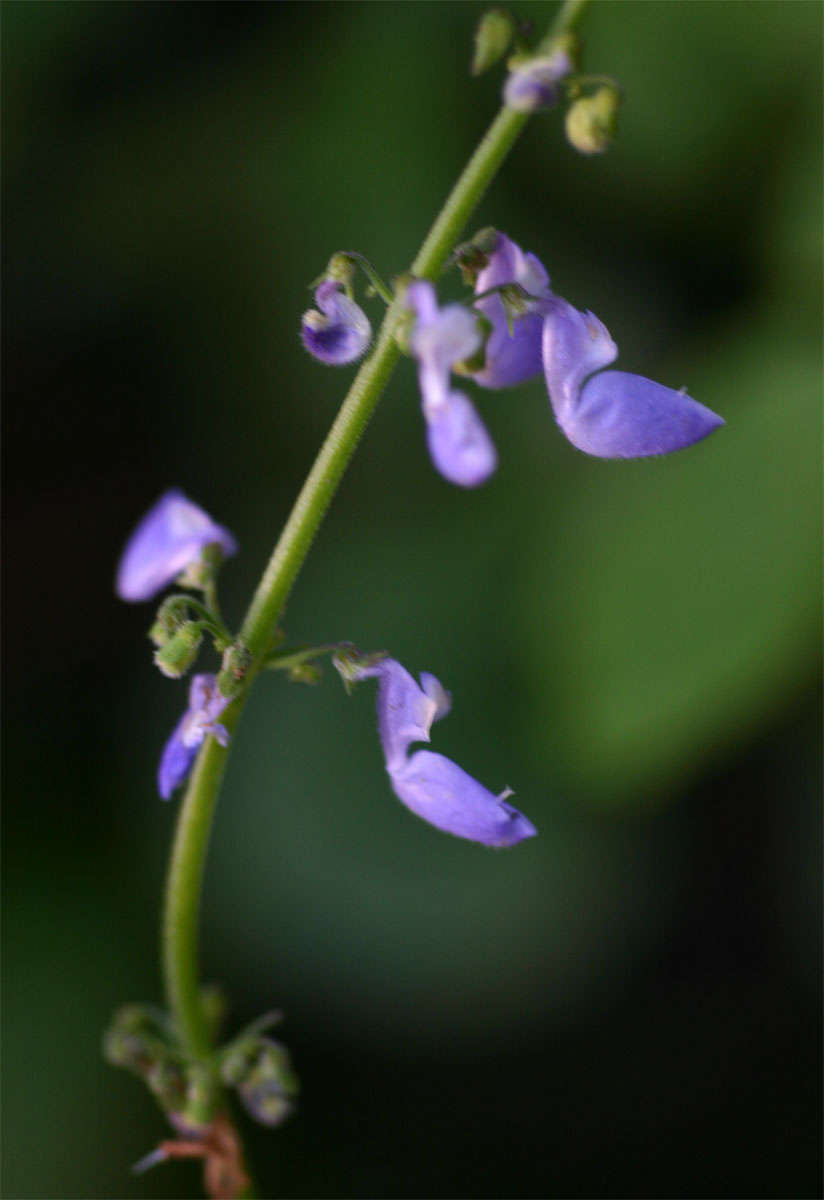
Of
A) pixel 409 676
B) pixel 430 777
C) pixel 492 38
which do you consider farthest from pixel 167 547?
pixel 492 38

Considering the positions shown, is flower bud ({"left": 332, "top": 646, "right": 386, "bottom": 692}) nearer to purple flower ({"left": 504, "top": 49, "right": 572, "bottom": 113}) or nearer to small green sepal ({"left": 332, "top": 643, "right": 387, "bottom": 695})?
small green sepal ({"left": 332, "top": 643, "right": 387, "bottom": 695})

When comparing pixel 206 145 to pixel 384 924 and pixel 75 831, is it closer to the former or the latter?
pixel 75 831

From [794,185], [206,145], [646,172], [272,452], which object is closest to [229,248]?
[206,145]

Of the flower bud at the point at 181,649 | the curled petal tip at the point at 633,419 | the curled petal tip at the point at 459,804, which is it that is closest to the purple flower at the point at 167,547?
the flower bud at the point at 181,649

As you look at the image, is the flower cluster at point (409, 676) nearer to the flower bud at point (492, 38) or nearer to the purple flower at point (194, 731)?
the purple flower at point (194, 731)

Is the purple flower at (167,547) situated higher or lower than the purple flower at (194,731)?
higher

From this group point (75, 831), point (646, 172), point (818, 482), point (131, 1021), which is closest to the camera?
point (131, 1021)
